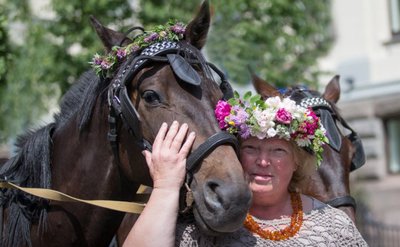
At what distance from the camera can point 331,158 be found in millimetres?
4777

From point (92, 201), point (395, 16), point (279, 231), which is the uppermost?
point (395, 16)

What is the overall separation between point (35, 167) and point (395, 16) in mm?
11277

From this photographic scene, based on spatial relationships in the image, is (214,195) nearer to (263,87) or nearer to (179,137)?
(179,137)

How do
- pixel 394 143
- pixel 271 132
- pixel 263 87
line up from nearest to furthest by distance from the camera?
1. pixel 271 132
2. pixel 263 87
3. pixel 394 143

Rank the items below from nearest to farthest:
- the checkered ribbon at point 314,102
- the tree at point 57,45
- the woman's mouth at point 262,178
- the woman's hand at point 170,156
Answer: the woman's hand at point 170,156, the woman's mouth at point 262,178, the checkered ribbon at point 314,102, the tree at point 57,45

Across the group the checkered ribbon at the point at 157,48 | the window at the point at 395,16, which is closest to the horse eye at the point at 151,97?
the checkered ribbon at the point at 157,48

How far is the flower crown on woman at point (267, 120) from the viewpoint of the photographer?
304 centimetres

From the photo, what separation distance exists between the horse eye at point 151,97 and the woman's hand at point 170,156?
0.21 m

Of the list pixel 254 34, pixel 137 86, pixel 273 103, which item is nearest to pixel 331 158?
pixel 273 103

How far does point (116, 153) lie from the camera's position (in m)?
3.40

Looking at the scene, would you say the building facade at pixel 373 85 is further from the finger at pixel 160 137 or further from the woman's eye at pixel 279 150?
the finger at pixel 160 137

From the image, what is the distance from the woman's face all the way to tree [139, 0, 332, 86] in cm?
618

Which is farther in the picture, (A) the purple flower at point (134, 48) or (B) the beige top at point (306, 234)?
(A) the purple flower at point (134, 48)

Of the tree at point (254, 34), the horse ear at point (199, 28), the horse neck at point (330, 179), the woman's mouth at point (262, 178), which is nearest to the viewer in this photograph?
the woman's mouth at point (262, 178)
